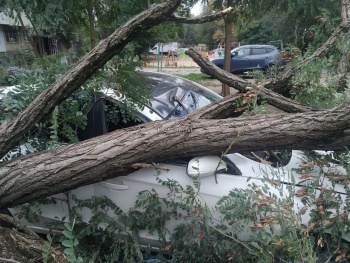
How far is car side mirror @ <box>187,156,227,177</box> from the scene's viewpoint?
244 centimetres

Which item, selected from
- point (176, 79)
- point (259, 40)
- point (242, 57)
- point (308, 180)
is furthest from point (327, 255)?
point (259, 40)

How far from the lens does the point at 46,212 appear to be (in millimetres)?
2922

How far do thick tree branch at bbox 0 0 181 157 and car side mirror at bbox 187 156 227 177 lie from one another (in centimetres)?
104

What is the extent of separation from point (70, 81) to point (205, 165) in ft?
3.85

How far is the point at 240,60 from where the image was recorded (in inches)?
684

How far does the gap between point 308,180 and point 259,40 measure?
27931mm

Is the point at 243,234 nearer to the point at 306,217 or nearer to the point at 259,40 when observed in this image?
the point at 306,217

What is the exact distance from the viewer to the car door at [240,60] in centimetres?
1717

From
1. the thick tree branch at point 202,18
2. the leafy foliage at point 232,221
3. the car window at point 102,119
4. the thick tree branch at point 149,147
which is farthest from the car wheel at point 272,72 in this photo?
the car window at point 102,119

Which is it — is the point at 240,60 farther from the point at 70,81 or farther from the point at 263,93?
the point at 70,81

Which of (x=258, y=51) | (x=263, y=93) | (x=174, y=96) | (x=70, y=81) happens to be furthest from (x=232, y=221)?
(x=258, y=51)

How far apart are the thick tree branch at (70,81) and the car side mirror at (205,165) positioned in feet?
3.43

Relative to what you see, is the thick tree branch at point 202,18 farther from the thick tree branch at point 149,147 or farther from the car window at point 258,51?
the car window at point 258,51

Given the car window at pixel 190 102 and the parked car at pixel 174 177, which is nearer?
the parked car at pixel 174 177
